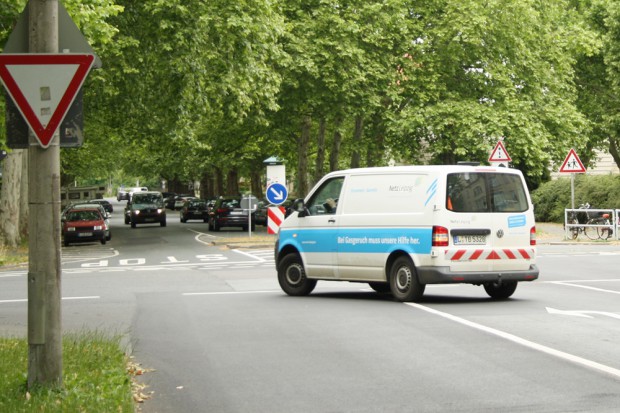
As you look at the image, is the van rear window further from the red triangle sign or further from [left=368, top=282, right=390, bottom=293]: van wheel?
the red triangle sign

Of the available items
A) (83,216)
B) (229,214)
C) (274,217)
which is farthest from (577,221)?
(229,214)

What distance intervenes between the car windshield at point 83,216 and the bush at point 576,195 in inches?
772

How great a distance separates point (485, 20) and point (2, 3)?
2519 centimetres

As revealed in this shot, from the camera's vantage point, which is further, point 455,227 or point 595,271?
point 595,271

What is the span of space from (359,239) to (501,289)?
227 centimetres

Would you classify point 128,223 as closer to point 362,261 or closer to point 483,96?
point 483,96

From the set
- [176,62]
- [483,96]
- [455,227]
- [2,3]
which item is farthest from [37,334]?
[483,96]

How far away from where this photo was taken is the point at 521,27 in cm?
4347

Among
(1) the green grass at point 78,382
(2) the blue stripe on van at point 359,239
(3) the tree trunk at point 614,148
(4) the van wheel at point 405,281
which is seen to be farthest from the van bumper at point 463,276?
(3) the tree trunk at point 614,148

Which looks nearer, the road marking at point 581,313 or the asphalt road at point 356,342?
the asphalt road at point 356,342

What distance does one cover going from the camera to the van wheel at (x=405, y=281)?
15.2 meters

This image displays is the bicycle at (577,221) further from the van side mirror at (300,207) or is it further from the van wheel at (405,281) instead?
the van wheel at (405,281)

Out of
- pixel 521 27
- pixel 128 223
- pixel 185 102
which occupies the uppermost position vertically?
pixel 521 27

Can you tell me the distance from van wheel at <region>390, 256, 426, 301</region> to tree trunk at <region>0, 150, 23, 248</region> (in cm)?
2387
